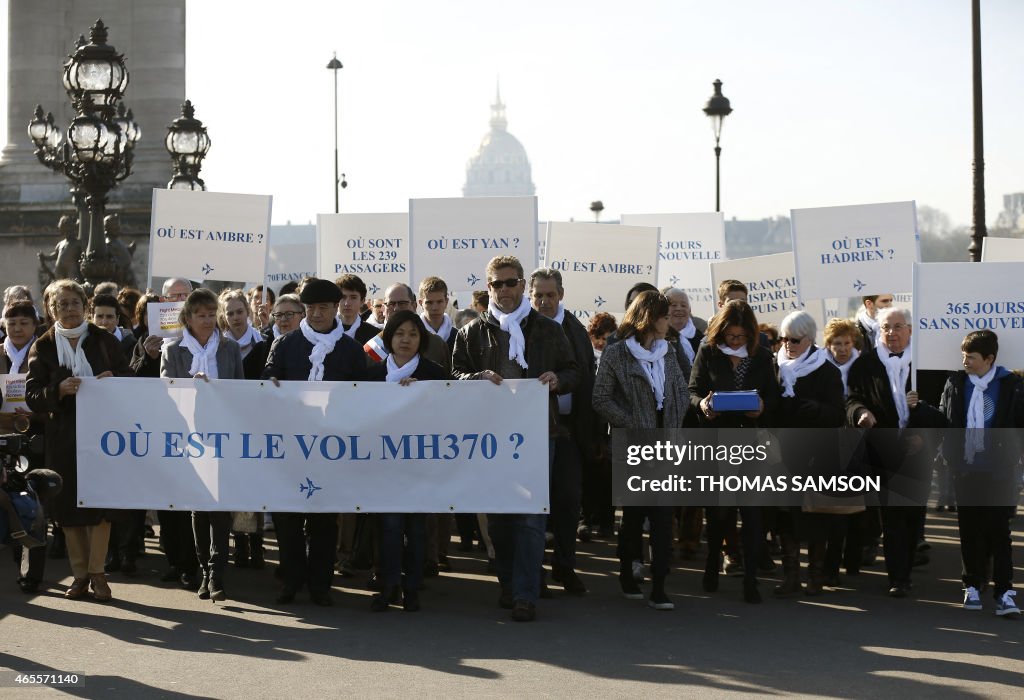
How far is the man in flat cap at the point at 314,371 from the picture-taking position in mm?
9172

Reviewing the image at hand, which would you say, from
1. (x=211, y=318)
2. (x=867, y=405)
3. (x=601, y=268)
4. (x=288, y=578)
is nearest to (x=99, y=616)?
(x=288, y=578)

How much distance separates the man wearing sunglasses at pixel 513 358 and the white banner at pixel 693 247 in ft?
30.6

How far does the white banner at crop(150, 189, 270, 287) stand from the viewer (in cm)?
1424

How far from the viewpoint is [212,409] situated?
360 inches

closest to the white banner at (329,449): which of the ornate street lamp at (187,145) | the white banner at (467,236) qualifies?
the white banner at (467,236)

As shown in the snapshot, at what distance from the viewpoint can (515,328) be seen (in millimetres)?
9047

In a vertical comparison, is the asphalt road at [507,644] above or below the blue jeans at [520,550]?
below

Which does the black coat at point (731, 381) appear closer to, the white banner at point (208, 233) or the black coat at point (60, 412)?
the black coat at point (60, 412)

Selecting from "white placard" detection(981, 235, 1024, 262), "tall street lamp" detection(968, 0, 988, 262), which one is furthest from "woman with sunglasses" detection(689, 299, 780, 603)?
"tall street lamp" detection(968, 0, 988, 262)

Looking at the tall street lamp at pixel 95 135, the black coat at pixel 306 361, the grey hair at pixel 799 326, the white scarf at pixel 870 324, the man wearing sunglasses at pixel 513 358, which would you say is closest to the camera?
the man wearing sunglasses at pixel 513 358

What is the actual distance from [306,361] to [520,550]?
1.77 metres

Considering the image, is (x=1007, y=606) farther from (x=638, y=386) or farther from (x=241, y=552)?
(x=241, y=552)

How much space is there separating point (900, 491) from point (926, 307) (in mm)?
1181

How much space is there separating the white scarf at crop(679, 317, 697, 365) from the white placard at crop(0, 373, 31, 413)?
15.6 ft
